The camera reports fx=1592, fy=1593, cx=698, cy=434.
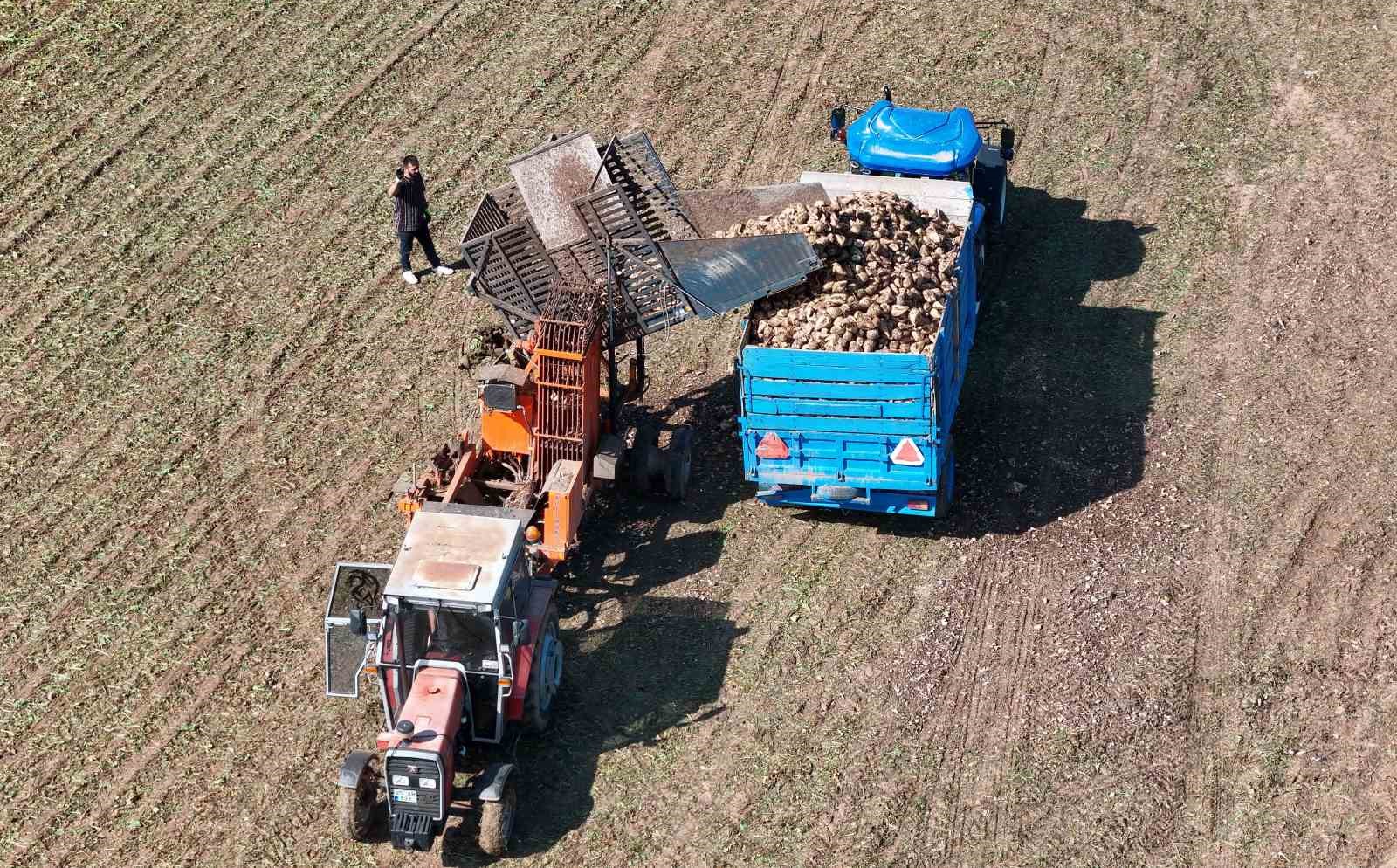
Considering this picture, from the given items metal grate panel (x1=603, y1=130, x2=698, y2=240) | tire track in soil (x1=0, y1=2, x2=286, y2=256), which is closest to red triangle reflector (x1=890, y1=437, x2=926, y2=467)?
metal grate panel (x1=603, y1=130, x2=698, y2=240)

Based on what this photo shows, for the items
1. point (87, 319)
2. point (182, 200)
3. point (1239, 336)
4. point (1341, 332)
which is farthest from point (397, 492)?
point (1341, 332)

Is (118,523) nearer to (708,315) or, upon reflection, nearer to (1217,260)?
(708,315)

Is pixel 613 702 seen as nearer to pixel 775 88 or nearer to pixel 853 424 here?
pixel 853 424

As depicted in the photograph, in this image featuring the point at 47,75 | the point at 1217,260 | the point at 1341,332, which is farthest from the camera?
the point at 47,75

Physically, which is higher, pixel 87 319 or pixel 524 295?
pixel 524 295

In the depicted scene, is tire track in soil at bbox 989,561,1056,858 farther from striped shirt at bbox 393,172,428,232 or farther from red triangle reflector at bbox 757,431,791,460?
striped shirt at bbox 393,172,428,232

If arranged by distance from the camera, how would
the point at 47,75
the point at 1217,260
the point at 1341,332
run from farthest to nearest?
the point at 47,75
the point at 1217,260
the point at 1341,332

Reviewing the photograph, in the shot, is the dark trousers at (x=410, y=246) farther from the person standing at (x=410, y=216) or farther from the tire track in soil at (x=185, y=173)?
the tire track in soil at (x=185, y=173)
